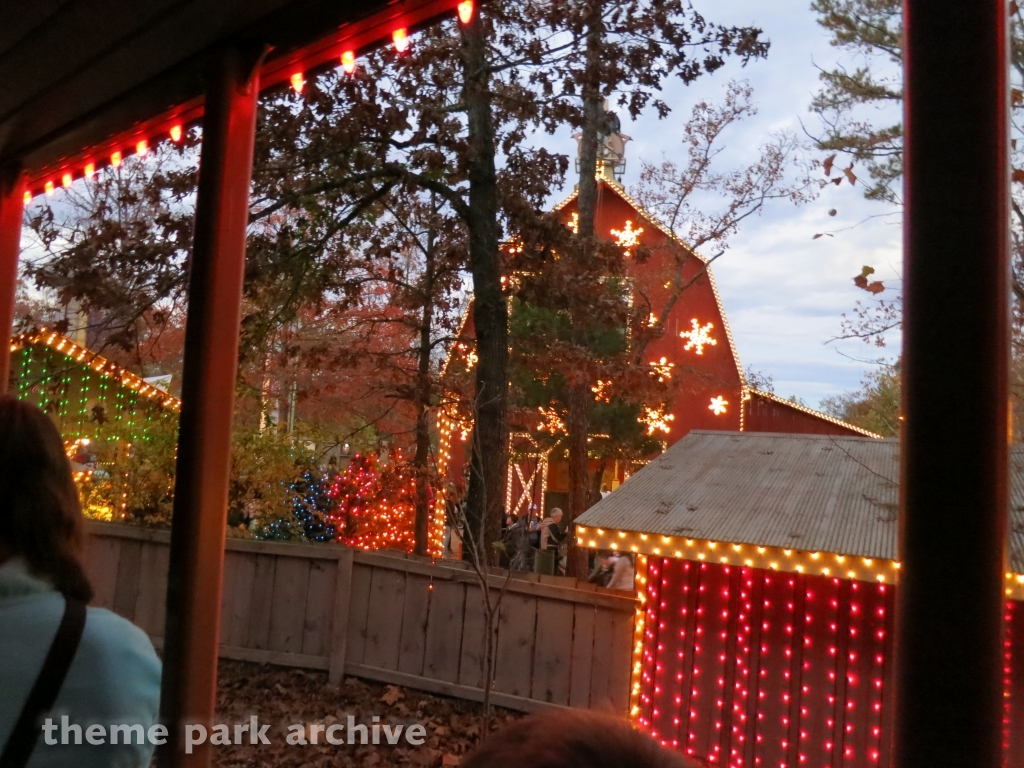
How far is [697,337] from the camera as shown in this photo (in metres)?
16.1

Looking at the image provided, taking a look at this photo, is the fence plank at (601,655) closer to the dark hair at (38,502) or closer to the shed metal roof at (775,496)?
the shed metal roof at (775,496)

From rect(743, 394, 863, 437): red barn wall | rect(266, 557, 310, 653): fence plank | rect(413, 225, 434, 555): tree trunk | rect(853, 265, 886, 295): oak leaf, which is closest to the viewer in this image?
rect(853, 265, 886, 295): oak leaf

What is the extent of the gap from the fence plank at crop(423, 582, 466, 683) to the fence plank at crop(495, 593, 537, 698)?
1.13 feet

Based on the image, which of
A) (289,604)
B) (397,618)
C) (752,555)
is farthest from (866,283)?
(289,604)

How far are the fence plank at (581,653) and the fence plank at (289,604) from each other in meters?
2.31

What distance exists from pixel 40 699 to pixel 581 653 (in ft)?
15.9

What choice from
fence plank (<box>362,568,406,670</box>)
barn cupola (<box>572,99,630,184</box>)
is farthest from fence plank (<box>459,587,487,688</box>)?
barn cupola (<box>572,99,630,184</box>)

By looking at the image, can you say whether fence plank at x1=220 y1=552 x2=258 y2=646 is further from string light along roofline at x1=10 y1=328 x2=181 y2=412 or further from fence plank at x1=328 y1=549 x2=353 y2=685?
string light along roofline at x1=10 y1=328 x2=181 y2=412

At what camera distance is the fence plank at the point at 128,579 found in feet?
23.2

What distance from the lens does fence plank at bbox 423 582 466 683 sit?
6043mm

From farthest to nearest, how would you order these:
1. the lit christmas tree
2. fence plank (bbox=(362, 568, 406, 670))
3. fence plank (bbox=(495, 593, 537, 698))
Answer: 1. the lit christmas tree
2. fence plank (bbox=(362, 568, 406, 670))
3. fence plank (bbox=(495, 593, 537, 698))

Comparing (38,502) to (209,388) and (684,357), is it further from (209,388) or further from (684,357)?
(684,357)

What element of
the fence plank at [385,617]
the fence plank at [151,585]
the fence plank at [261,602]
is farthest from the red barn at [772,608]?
the fence plank at [151,585]

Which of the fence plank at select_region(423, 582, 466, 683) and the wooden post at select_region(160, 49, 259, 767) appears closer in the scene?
the wooden post at select_region(160, 49, 259, 767)
